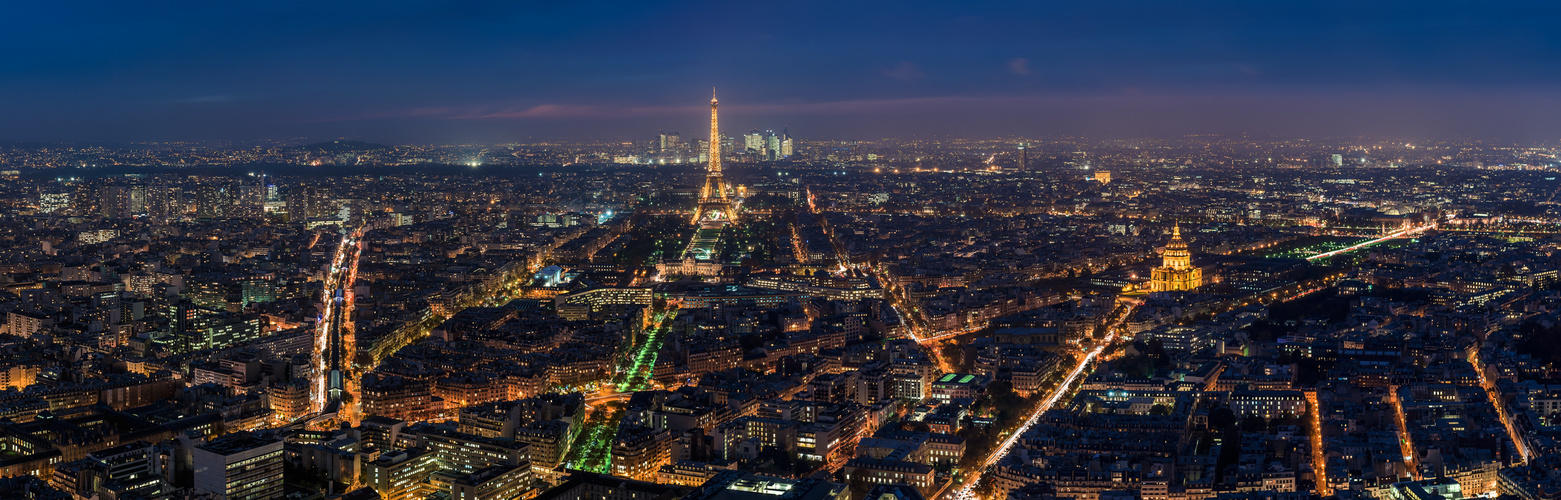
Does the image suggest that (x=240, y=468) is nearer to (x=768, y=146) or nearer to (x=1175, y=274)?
(x=1175, y=274)

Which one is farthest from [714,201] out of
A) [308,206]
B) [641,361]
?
[641,361]

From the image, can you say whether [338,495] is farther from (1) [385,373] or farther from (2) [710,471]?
Result: (1) [385,373]

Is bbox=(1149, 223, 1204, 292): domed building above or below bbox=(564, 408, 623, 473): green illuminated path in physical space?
above

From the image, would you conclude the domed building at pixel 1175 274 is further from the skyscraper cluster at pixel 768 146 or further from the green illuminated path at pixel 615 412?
the skyscraper cluster at pixel 768 146

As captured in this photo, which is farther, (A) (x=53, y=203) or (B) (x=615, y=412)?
(A) (x=53, y=203)

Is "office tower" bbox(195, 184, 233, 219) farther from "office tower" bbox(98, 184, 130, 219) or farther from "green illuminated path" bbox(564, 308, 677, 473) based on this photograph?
"green illuminated path" bbox(564, 308, 677, 473)

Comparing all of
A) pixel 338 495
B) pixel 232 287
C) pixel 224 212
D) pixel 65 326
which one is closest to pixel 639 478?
pixel 338 495

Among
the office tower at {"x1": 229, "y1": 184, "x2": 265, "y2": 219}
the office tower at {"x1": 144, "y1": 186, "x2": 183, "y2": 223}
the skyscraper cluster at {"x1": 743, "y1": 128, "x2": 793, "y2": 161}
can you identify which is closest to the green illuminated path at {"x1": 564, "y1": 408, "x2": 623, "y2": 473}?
the office tower at {"x1": 229, "y1": 184, "x2": 265, "y2": 219}
